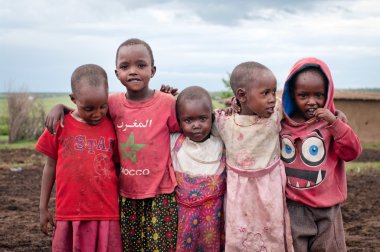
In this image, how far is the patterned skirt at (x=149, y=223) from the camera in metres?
3.48

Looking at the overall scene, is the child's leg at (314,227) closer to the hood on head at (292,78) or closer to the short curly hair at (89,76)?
the hood on head at (292,78)

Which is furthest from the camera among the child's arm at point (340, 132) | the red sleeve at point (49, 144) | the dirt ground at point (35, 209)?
the dirt ground at point (35, 209)

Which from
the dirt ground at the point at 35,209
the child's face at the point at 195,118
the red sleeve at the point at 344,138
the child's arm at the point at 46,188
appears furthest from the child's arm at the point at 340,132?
the dirt ground at the point at 35,209

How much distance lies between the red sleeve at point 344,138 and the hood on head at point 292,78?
0.47 feet

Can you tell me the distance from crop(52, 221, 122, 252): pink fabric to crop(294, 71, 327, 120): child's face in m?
1.33

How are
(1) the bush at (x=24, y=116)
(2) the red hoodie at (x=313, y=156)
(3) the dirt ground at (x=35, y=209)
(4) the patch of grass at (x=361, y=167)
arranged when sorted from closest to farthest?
(2) the red hoodie at (x=313, y=156), (3) the dirt ground at (x=35, y=209), (4) the patch of grass at (x=361, y=167), (1) the bush at (x=24, y=116)

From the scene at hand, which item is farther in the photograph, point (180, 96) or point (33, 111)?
point (33, 111)

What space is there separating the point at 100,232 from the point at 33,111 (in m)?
15.2

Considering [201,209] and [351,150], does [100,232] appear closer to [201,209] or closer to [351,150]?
[201,209]

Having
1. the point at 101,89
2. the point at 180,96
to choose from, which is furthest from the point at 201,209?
the point at 101,89

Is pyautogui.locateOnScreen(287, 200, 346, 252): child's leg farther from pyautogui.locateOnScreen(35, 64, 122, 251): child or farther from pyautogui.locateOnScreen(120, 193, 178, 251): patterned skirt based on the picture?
pyautogui.locateOnScreen(35, 64, 122, 251): child

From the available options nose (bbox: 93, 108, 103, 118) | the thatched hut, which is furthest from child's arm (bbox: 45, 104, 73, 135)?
the thatched hut

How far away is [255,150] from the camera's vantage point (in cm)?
342

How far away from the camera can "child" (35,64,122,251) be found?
3.49m
